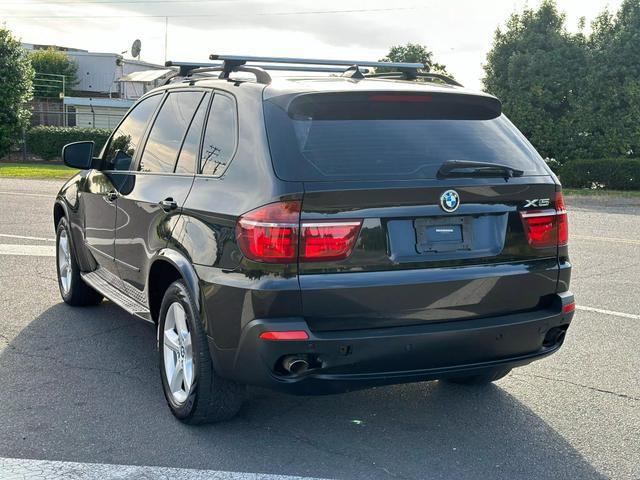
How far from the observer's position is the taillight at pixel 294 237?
349 cm

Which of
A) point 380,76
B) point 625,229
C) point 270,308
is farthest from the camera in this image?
point 625,229

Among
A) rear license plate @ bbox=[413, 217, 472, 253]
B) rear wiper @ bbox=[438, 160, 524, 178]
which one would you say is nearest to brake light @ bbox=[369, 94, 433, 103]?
rear wiper @ bbox=[438, 160, 524, 178]

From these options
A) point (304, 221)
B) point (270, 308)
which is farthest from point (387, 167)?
point (270, 308)

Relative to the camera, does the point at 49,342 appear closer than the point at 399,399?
No

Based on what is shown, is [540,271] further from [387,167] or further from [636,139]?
[636,139]

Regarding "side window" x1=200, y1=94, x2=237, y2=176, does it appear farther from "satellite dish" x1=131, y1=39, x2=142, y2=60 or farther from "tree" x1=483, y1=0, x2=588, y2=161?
"satellite dish" x1=131, y1=39, x2=142, y2=60

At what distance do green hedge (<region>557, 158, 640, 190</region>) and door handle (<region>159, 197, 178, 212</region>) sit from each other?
20.7m

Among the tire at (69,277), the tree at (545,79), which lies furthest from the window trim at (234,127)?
the tree at (545,79)

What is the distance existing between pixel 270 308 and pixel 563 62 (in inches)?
997

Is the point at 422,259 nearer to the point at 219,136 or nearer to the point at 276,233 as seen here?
the point at 276,233

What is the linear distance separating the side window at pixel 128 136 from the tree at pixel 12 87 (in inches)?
1195

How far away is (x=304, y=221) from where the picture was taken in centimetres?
350

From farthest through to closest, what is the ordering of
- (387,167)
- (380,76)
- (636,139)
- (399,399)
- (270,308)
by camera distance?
(636,139)
(380,76)
(399,399)
(387,167)
(270,308)

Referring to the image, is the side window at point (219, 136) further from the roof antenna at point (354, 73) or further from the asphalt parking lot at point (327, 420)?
the asphalt parking lot at point (327, 420)
